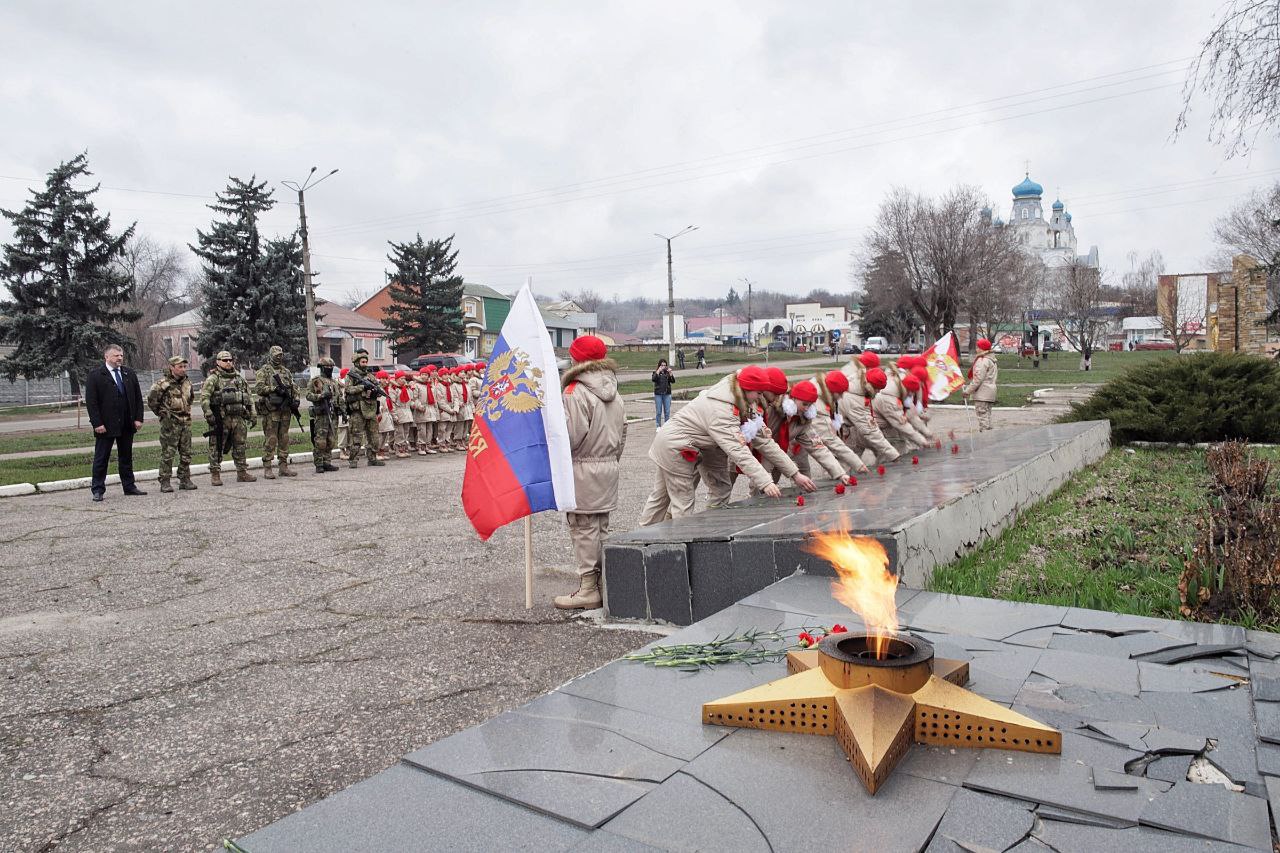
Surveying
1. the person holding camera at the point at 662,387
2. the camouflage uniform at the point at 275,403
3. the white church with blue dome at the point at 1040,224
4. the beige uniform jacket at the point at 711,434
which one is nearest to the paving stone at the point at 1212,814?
the beige uniform jacket at the point at 711,434

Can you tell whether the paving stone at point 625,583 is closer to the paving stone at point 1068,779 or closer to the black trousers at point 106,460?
the paving stone at point 1068,779

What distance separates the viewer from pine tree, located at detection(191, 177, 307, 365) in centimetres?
3772

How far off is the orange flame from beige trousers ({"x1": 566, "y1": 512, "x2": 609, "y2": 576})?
6.74 ft

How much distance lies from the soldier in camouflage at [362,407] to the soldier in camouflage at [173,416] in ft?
10.2

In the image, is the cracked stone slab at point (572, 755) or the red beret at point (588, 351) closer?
the cracked stone slab at point (572, 755)

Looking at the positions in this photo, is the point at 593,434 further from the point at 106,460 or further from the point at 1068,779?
the point at 106,460

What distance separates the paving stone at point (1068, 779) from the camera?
2.34 metres

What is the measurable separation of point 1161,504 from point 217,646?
7907 mm

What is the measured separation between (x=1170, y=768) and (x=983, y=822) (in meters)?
0.69

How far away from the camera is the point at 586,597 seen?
6.28m

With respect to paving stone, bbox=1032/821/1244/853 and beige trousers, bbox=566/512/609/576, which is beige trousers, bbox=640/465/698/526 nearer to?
beige trousers, bbox=566/512/609/576

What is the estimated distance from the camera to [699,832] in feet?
7.51

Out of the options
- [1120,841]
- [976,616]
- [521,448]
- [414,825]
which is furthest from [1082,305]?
[414,825]

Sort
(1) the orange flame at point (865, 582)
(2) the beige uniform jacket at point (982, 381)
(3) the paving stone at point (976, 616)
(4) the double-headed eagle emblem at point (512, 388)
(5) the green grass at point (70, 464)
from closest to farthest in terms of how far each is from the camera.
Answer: (1) the orange flame at point (865, 582) < (3) the paving stone at point (976, 616) < (4) the double-headed eagle emblem at point (512, 388) < (5) the green grass at point (70, 464) < (2) the beige uniform jacket at point (982, 381)
